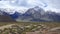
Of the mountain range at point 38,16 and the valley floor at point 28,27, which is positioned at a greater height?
the mountain range at point 38,16

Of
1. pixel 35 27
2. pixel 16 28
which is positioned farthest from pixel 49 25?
pixel 16 28

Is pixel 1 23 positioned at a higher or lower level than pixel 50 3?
lower

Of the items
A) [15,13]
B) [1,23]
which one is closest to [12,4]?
[15,13]

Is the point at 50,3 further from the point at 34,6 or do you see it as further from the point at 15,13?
the point at 15,13

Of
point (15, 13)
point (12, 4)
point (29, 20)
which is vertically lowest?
point (29, 20)

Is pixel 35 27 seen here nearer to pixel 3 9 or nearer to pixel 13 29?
pixel 13 29

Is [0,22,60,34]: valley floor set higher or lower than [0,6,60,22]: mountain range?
lower

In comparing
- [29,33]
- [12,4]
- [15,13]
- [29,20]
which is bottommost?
[29,33]

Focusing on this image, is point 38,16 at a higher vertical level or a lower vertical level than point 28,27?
higher

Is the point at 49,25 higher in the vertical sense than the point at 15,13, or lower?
lower
